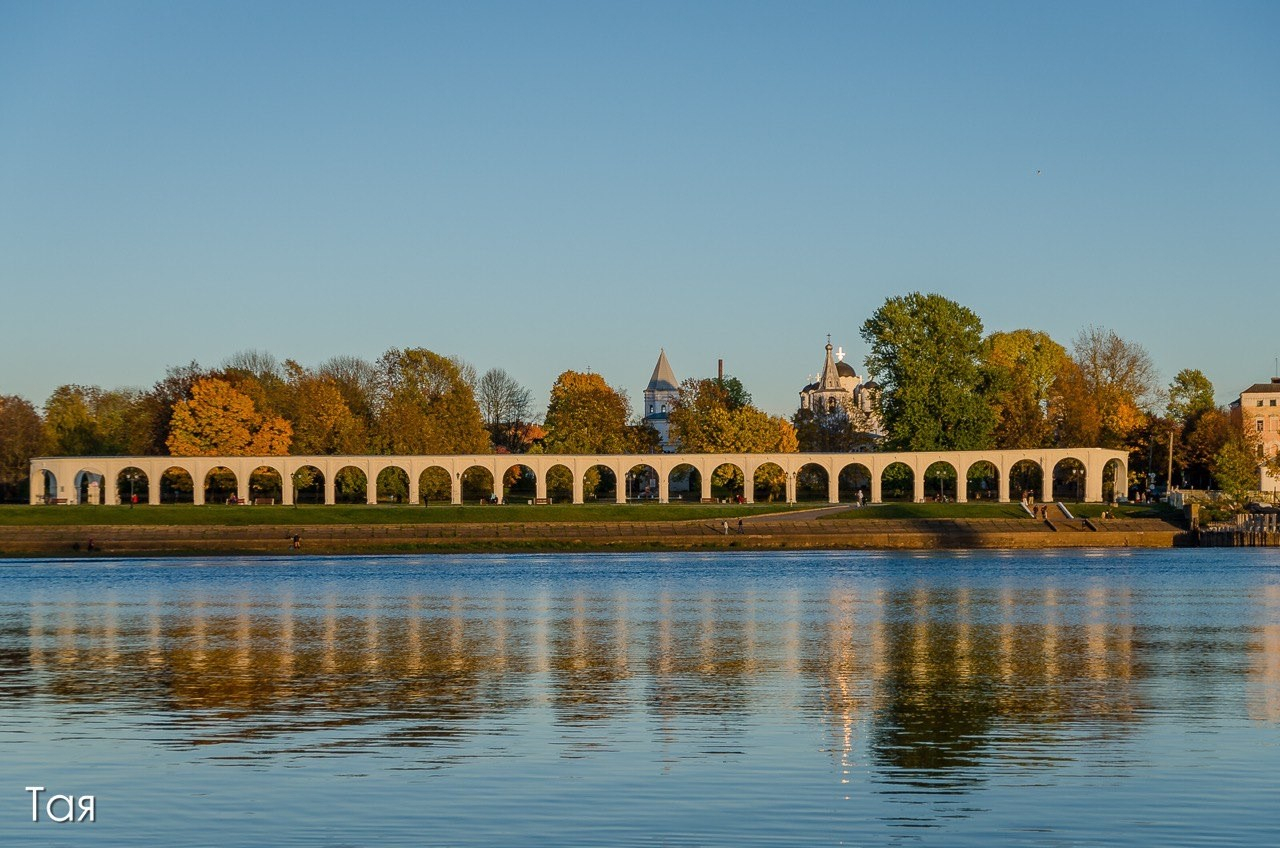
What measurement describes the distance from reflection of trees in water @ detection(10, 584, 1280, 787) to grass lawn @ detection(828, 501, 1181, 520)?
43433 mm

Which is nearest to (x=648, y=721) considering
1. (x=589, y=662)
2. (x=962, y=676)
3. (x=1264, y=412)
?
(x=962, y=676)

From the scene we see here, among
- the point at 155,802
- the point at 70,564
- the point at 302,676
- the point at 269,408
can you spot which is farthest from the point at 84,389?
the point at 155,802

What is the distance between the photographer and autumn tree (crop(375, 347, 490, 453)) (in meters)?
108

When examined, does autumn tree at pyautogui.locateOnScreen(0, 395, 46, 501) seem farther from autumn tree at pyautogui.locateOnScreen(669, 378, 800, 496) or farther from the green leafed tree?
the green leafed tree

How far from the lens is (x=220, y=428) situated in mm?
105125

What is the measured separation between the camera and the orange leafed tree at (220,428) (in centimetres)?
10469

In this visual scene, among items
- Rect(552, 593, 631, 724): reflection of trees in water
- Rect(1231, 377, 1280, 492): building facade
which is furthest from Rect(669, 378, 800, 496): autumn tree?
Rect(552, 593, 631, 724): reflection of trees in water

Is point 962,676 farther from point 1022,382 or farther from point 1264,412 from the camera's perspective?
point 1264,412

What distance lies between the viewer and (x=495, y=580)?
181 feet

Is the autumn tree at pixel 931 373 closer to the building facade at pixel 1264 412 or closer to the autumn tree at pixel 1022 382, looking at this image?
the autumn tree at pixel 1022 382

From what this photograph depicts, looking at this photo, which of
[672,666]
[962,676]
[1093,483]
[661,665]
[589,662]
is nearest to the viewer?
[962,676]

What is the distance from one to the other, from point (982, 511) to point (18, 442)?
2889 inches

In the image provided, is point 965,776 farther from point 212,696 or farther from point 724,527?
point 724,527

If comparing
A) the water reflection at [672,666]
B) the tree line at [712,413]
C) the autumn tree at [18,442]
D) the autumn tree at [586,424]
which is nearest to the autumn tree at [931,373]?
the tree line at [712,413]
